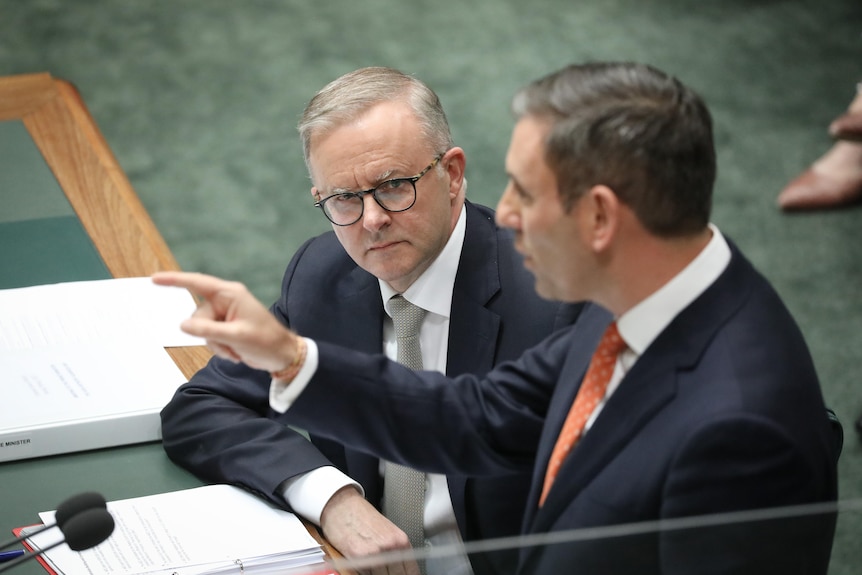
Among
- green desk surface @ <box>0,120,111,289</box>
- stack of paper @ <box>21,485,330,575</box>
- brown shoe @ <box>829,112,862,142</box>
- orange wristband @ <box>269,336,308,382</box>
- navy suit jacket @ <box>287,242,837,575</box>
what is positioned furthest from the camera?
brown shoe @ <box>829,112,862,142</box>

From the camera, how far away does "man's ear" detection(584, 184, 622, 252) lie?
128 cm

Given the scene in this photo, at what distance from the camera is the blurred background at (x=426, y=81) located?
13.2 ft

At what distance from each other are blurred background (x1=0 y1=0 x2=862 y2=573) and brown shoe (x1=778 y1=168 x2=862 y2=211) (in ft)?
0.21

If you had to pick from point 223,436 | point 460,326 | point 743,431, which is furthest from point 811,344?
point 743,431

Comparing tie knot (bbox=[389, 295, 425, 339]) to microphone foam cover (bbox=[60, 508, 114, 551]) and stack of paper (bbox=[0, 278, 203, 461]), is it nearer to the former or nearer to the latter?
stack of paper (bbox=[0, 278, 203, 461])

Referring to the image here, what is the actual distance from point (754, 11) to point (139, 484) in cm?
A: 435

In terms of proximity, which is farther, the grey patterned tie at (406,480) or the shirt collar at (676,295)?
the grey patterned tie at (406,480)

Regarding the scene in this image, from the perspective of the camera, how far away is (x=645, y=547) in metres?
1.11

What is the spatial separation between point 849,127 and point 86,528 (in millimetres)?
2698

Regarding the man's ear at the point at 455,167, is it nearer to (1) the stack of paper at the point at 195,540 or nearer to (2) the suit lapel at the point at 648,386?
(1) the stack of paper at the point at 195,540

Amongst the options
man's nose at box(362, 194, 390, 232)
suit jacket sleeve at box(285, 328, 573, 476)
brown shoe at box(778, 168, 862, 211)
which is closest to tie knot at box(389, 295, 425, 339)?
man's nose at box(362, 194, 390, 232)

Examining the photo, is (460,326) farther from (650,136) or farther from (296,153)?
(296,153)

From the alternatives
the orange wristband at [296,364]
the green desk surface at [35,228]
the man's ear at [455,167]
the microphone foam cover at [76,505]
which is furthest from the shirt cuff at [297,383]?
the green desk surface at [35,228]

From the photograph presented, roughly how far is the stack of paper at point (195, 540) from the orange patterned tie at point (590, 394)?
0.38m
